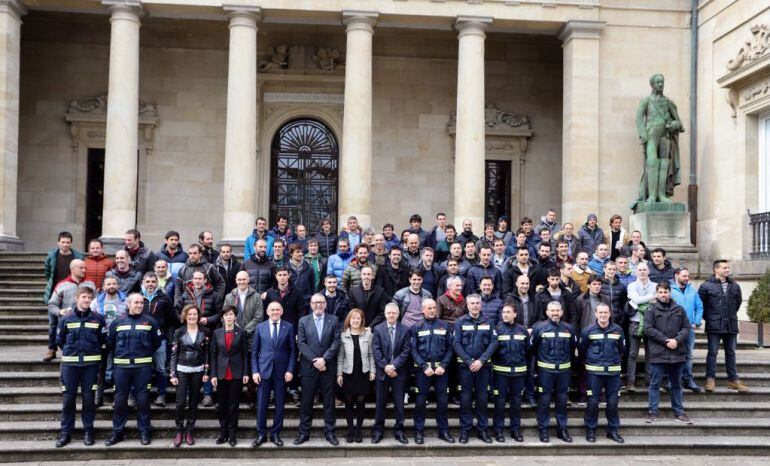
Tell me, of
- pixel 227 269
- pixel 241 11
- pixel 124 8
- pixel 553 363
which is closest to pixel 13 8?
pixel 124 8

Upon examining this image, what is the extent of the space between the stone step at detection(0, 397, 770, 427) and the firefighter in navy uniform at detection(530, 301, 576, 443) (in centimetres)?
76

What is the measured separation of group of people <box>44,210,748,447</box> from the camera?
929 centimetres

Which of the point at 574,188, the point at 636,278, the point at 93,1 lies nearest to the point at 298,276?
the point at 636,278

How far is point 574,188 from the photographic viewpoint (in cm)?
1747

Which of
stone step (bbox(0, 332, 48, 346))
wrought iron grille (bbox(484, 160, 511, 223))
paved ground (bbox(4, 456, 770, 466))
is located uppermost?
wrought iron grille (bbox(484, 160, 511, 223))

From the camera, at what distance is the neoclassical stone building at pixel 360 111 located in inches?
655

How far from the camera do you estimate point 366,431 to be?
9.85 metres

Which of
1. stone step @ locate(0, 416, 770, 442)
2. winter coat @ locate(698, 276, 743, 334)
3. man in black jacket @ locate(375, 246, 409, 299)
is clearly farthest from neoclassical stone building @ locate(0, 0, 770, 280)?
stone step @ locate(0, 416, 770, 442)

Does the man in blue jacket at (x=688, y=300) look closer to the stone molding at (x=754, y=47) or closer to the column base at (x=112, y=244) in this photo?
the stone molding at (x=754, y=47)

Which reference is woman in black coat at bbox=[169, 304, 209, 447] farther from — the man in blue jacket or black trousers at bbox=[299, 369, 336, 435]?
the man in blue jacket

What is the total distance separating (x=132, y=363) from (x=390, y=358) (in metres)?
3.13

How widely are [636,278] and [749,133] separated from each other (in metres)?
7.36

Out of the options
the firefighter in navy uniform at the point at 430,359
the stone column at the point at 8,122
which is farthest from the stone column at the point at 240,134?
the firefighter in navy uniform at the point at 430,359

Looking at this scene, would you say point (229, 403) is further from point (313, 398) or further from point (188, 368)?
point (313, 398)
